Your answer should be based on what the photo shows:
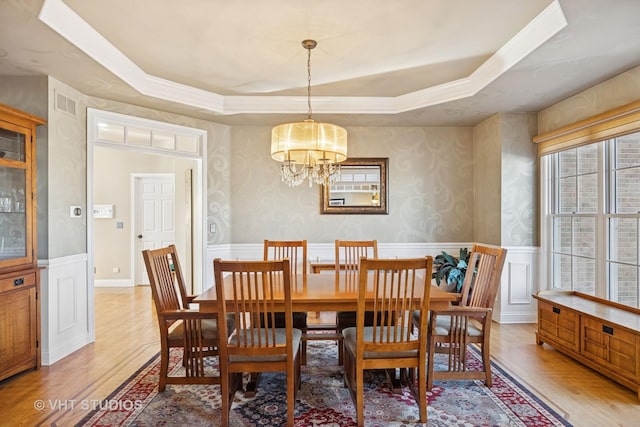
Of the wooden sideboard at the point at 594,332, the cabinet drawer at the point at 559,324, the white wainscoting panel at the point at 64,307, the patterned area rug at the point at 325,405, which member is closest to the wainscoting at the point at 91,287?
the white wainscoting panel at the point at 64,307

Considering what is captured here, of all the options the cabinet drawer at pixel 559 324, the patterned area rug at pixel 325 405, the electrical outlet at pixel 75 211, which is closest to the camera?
the patterned area rug at pixel 325 405

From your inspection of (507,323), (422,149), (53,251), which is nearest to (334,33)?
(422,149)

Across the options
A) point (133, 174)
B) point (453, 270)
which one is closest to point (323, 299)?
point (453, 270)

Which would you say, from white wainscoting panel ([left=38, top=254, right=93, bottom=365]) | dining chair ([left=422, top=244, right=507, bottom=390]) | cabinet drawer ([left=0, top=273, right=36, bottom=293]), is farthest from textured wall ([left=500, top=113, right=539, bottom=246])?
cabinet drawer ([left=0, top=273, right=36, bottom=293])

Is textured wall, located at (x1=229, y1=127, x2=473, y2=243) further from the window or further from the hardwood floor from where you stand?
the hardwood floor

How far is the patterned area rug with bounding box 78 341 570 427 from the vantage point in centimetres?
224

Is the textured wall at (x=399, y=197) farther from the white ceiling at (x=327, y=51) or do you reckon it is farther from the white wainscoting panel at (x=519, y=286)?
the white wainscoting panel at (x=519, y=286)

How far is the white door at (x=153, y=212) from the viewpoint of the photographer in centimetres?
647

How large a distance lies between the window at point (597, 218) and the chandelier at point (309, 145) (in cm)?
244

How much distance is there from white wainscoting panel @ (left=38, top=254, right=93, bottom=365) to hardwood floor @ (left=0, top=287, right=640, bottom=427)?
0.11m

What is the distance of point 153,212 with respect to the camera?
6504mm

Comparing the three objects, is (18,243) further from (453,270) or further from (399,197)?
(453,270)

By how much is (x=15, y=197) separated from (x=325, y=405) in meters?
2.84

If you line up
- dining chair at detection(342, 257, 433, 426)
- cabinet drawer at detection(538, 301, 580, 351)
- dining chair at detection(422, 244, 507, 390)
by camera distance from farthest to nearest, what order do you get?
cabinet drawer at detection(538, 301, 580, 351) → dining chair at detection(422, 244, 507, 390) → dining chair at detection(342, 257, 433, 426)
